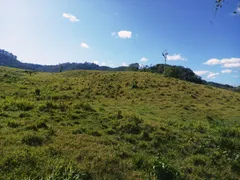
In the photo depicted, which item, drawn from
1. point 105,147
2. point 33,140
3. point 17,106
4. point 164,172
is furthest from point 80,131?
point 17,106

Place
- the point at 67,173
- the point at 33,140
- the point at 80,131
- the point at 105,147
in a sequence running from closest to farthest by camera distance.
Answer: the point at 67,173 < the point at 33,140 < the point at 105,147 < the point at 80,131

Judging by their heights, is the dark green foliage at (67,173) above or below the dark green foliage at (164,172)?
below

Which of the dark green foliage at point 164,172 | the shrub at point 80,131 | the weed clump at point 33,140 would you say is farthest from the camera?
the shrub at point 80,131

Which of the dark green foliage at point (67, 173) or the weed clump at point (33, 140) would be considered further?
the weed clump at point (33, 140)

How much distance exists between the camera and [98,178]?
7.80m

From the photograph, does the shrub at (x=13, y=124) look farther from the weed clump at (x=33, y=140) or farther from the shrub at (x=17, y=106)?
the shrub at (x=17, y=106)

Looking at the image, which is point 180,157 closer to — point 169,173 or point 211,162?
point 211,162

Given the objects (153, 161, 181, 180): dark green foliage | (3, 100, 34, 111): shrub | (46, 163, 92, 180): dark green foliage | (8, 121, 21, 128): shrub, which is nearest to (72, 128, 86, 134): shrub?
(8, 121, 21, 128): shrub

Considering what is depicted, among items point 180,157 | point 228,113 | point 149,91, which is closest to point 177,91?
point 149,91

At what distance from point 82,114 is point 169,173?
9910 millimetres

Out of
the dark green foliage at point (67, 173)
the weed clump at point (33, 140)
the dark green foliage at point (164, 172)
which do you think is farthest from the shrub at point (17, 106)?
the dark green foliage at point (164, 172)

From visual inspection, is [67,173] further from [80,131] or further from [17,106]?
[17,106]

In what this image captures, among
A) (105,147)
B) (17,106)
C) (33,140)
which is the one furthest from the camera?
(17,106)

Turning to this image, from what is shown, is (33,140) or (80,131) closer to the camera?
(33,140)
